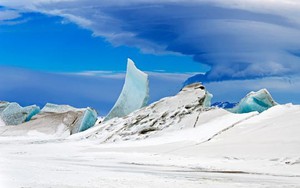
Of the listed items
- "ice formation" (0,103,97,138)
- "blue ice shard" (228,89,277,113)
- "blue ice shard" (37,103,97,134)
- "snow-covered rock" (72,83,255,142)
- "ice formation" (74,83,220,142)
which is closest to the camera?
"snow-covered rock" (72,83,255,142)

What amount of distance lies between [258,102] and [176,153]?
11.4 m

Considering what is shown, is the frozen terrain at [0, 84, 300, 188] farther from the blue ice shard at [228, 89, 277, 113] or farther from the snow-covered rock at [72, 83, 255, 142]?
the blue ice shard at [228, 89, 277, 113]

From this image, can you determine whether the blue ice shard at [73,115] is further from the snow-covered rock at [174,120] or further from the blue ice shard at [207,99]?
the blue ice shard at [207,99]

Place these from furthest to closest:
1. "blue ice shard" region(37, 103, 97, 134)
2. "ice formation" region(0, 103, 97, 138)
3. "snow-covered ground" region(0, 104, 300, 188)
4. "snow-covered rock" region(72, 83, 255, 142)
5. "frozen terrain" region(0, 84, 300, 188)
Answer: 1. "ice formation" region(0, 103, 97, 138)
2. "blue ice shard" region(37, 103, 97, 134)
3. "snow-covered rock" region(72, 83, 255, 142)
4. "frozen terrain" region(0, 84, 300, 188)
5. "snow-covered ground" region(0, 104, 300, 188)

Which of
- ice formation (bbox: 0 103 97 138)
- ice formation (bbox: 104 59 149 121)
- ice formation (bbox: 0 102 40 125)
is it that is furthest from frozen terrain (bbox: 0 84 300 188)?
ice formation (bbox: 0 102 40 125)

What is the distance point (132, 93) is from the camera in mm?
34812

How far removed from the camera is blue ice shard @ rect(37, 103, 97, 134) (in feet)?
119

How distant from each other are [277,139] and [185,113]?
9335 millimetres

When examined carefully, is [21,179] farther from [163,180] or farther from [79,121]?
[79,121]

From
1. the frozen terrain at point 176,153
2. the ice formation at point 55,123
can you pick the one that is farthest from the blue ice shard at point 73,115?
the frozen terrain at point 176,153

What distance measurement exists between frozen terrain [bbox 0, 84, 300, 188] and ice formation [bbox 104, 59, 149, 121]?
9.84ft

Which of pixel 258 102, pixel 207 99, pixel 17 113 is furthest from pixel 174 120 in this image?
pixel 17 113

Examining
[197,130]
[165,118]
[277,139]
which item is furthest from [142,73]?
[277,139]

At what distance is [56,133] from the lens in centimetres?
3847
